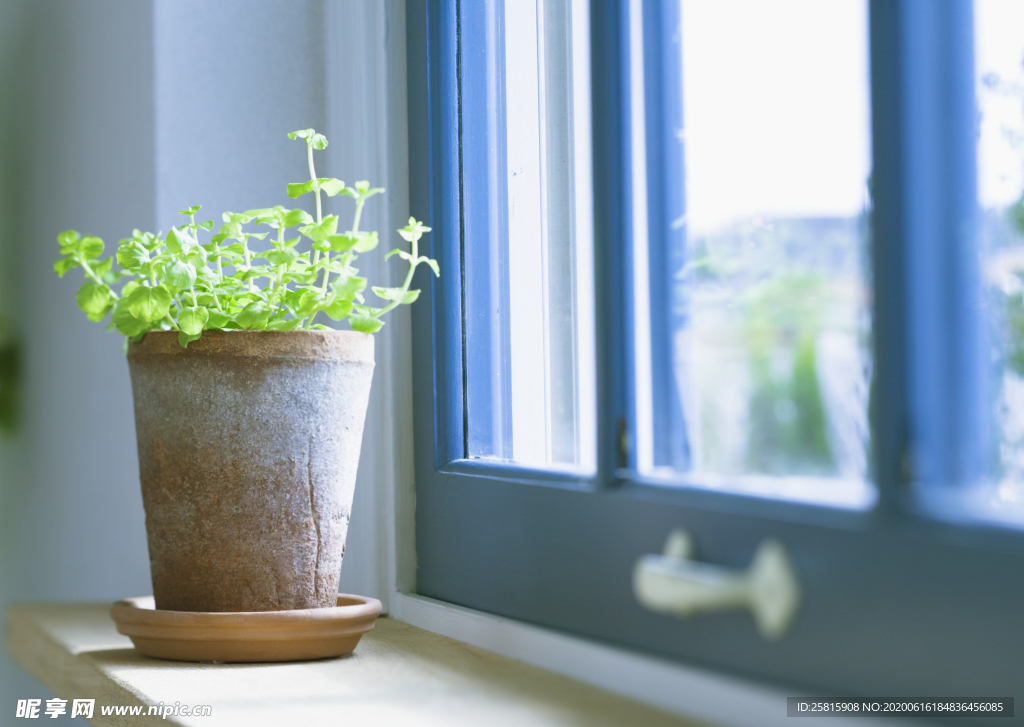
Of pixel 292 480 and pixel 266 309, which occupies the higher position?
pixel 266 309

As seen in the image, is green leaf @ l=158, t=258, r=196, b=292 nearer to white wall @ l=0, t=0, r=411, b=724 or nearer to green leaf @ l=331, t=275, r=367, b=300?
green leaf @ l=331, t=275, r=367, b=300

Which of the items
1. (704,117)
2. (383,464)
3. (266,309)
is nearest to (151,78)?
(266,309)

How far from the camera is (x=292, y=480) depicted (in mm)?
881

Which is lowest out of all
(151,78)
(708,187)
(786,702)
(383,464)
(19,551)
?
(19,551)

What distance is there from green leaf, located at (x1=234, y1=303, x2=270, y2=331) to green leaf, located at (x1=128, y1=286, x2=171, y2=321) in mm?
64

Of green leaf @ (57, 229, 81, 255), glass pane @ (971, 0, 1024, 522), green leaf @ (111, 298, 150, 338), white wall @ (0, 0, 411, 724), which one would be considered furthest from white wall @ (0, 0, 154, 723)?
glass pane @ (971, 0, 1024, 522)

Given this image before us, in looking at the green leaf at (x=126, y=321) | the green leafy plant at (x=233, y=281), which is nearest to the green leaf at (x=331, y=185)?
the green leafy plant at (x=233, y=281)

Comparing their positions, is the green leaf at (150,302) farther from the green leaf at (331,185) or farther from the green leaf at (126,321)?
the green leaf at (331,185)

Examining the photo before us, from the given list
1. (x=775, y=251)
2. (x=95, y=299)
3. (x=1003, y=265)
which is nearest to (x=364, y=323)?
(x=95, y=299)

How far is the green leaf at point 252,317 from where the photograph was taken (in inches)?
35.7

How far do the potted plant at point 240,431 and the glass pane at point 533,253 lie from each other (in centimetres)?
14

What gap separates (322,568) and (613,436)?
326mm

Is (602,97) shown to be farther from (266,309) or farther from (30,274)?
(30,274)

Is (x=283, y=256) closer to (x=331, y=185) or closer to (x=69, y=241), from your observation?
(x=331, y=185)
